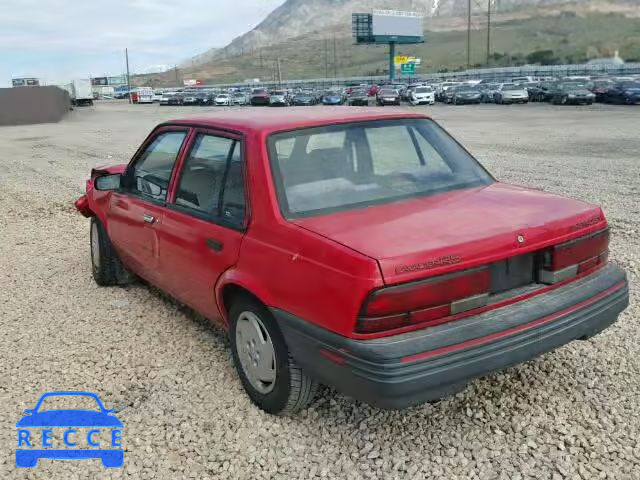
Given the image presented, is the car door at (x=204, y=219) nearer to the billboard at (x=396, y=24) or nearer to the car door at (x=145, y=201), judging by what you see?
the car door at (x=145, y=201)

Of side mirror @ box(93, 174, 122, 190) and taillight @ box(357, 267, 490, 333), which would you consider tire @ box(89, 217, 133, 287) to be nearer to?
side mirror @ box(93, 174, 122, 190)

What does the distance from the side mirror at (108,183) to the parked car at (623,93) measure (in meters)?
33.3

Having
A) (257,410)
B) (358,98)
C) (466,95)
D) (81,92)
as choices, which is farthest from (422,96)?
(257,410)

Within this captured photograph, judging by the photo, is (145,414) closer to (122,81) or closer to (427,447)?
(427,447)

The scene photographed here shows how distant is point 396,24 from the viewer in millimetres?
95625

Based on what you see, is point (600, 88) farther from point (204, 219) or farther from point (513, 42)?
point (513, 42)

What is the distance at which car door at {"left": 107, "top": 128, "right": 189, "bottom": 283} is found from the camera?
4.14 m

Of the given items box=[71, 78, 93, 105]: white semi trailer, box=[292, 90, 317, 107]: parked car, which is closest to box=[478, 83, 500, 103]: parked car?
box=[292, 90, 317, 107]: parked car

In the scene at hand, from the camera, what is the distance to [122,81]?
619ft

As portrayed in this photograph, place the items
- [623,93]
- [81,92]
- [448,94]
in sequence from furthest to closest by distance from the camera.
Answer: [81,92] < [448,94] < [623,93]

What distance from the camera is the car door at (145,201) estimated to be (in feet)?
13.6

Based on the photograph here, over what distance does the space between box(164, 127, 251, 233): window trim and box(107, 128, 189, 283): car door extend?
10 centimetres

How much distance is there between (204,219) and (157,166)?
100cm

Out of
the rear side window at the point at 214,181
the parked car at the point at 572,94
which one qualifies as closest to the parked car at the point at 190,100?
the parked car at the point at 572,94
